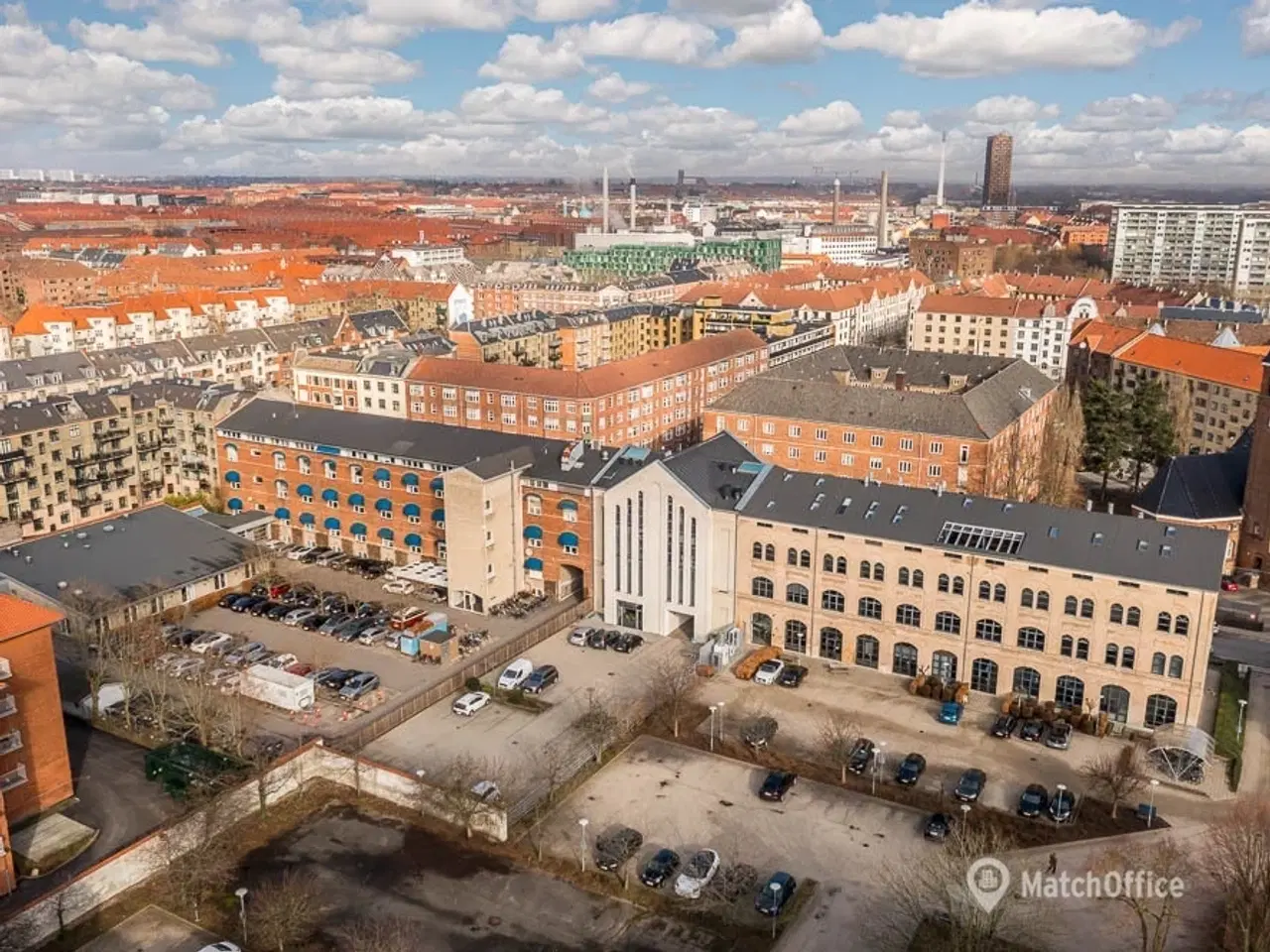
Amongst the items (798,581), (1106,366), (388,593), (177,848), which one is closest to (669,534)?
(798,581)

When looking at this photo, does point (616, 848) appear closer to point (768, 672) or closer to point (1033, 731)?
point (768, 672)

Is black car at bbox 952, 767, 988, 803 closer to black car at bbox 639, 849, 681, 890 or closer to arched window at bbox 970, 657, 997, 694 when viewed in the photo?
arched window at bbox 970, 657, 997, 694

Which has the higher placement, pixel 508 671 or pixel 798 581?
pixel 798 581

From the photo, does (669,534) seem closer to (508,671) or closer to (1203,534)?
(508,671)

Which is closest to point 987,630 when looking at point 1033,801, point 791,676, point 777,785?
point 791,676

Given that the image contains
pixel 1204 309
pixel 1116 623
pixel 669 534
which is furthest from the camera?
pixel 1204 309

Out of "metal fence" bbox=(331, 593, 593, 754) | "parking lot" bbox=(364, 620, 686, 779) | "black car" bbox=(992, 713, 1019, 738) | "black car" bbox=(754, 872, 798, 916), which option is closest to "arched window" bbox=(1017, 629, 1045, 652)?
"black car" bbox=(992, 713, 1019, 738)

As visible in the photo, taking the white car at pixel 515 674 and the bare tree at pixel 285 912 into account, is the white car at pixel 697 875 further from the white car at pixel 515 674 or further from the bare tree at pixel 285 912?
the white car at pixel 515 674
